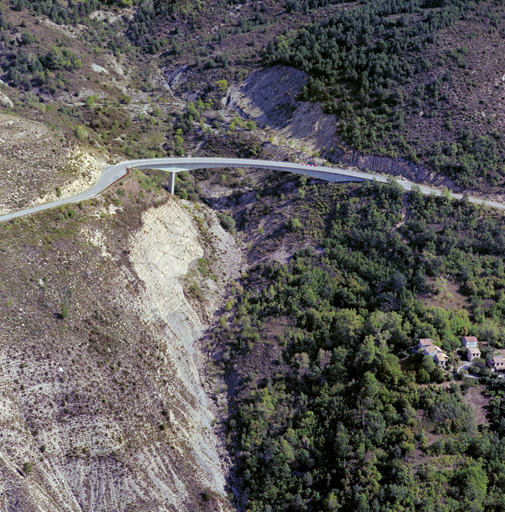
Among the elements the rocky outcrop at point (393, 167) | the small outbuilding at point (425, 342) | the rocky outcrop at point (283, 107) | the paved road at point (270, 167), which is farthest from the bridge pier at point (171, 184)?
the small outbuilding at point (425, 342)

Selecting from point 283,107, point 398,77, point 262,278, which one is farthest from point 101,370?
point 398,77

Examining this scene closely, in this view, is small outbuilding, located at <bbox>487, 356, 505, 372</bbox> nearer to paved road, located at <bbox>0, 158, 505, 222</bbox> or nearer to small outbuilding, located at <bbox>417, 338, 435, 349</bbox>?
small outbuilding, located at <bbox>417, 338, 435, 349</bbox>

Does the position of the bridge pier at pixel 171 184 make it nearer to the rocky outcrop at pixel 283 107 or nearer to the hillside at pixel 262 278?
the hillside at pixel 262 278

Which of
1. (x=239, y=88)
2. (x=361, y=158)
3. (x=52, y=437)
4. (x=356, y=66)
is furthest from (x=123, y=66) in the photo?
(x=52, y=437)

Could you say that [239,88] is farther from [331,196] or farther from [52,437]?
[52,437]

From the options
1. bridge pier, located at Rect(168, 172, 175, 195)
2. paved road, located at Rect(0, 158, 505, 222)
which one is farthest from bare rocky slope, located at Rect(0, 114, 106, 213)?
bridge pier, located at Rect(168, 172, 175, 195)

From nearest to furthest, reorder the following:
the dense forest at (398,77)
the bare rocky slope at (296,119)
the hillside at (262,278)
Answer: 1. the hillside at (262,278)
2. the dense forest at (398,77)
3. the bare rocky slope at (296,119)
